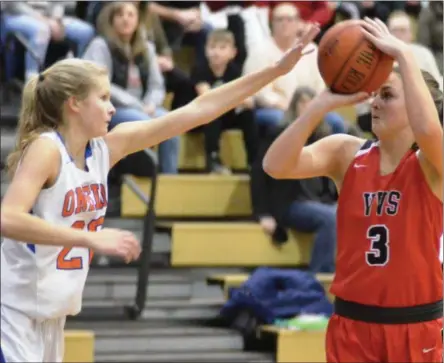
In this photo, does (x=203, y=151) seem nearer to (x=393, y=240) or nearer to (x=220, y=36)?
(x=220, y=36)

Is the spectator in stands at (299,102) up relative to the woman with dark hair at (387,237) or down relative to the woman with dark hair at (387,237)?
down

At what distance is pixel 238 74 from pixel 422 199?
4.54 meters

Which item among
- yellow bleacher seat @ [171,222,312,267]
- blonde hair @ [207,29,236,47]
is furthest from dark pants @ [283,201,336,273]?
blonde hair @ [207,29,236,47]

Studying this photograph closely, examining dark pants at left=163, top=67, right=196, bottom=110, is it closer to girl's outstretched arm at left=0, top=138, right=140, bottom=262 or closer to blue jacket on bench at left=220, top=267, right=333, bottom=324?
blue jacket on bench at left=220, top=267, right=333, bottom=324

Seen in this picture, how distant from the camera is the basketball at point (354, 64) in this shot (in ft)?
12.6

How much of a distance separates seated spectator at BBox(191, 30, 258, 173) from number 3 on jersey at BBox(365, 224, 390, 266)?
13.2 ft

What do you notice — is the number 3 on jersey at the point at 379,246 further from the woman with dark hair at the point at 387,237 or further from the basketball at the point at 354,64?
the basketball at the point at 354,64

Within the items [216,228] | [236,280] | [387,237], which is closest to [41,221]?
[387,237]

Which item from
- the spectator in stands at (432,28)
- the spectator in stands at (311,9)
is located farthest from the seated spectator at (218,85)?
the spectator in stands at (432,28)

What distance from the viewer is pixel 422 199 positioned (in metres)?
3.94

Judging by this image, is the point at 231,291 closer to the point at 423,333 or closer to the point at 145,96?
the point at 145,96

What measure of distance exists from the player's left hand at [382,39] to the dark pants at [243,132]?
4.11 meters

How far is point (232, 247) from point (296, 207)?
19.3 inches

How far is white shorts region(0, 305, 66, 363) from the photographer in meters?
3.93
